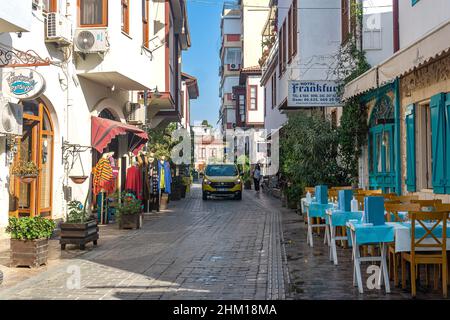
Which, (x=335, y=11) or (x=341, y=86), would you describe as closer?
(x=341, y=86)

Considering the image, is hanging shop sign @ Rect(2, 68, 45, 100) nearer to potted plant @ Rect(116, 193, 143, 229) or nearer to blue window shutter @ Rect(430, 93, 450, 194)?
potted plant @ Rect(116, 193, 143, 229)

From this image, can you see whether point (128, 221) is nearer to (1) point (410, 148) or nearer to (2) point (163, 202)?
(1) point (410, 148)

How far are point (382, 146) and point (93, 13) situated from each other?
8649 millimetres

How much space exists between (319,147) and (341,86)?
82.1 inches

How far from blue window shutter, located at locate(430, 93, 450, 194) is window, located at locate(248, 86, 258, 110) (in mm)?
39044

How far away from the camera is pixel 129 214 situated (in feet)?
48.7

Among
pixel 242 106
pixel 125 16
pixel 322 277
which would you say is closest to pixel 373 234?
pixel 322 277

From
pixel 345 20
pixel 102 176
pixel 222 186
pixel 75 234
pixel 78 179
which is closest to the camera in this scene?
pixel 75 234

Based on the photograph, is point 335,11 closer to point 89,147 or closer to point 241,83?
point 89,147

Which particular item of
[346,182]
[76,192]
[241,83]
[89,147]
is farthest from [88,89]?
[241,83]

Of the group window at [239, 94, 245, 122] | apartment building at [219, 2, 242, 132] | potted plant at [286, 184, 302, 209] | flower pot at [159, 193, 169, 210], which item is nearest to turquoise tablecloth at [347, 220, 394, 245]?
potted plant at [286, 184, 302, 209]

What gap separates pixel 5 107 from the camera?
10805 mm

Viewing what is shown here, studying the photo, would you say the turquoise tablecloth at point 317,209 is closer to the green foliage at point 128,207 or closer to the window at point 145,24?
the green foliage at point 128,207

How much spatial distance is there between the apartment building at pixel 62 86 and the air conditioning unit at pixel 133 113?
290 mm
